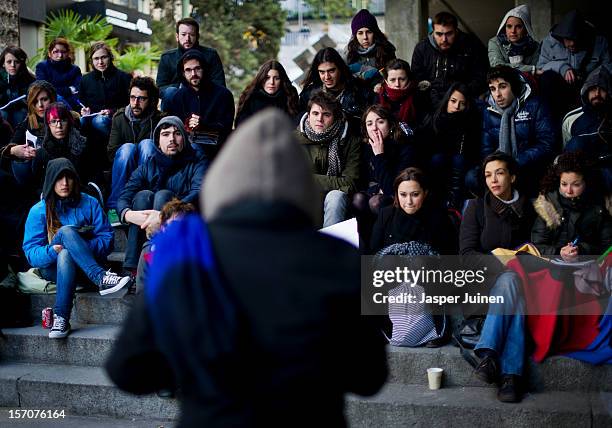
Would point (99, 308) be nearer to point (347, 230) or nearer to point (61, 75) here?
point (347, 230)

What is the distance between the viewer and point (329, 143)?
7.21m

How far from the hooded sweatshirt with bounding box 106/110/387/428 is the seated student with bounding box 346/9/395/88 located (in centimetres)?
613

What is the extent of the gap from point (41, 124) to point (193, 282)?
641 centimetres

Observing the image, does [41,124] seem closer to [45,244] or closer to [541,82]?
[45,244]

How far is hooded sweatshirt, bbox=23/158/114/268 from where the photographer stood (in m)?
6.93

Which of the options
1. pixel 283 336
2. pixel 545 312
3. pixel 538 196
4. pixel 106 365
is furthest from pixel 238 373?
pixel 538 196

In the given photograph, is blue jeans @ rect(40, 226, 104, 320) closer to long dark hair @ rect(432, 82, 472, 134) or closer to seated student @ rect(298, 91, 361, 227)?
seated student @ rect(298, 91, 361, 227)

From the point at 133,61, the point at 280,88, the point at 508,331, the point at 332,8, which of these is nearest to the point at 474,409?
the point at 508,331

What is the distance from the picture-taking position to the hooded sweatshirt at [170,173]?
730 cm

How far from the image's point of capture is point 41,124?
820 cm

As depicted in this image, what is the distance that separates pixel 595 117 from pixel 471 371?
2549 mm

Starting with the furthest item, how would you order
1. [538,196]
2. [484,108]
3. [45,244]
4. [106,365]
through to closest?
1. [484,108]
2. [45,244]
3. [538,196]
4. [106,365]

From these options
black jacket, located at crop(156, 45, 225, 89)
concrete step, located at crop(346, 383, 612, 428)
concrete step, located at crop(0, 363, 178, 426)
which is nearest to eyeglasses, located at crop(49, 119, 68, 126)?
black jacket, located at crop(156, 45, 225, 89)

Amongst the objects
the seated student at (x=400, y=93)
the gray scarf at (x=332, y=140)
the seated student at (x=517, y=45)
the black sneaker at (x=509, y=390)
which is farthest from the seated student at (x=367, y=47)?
the black sneaker at (x=509, y=390)
